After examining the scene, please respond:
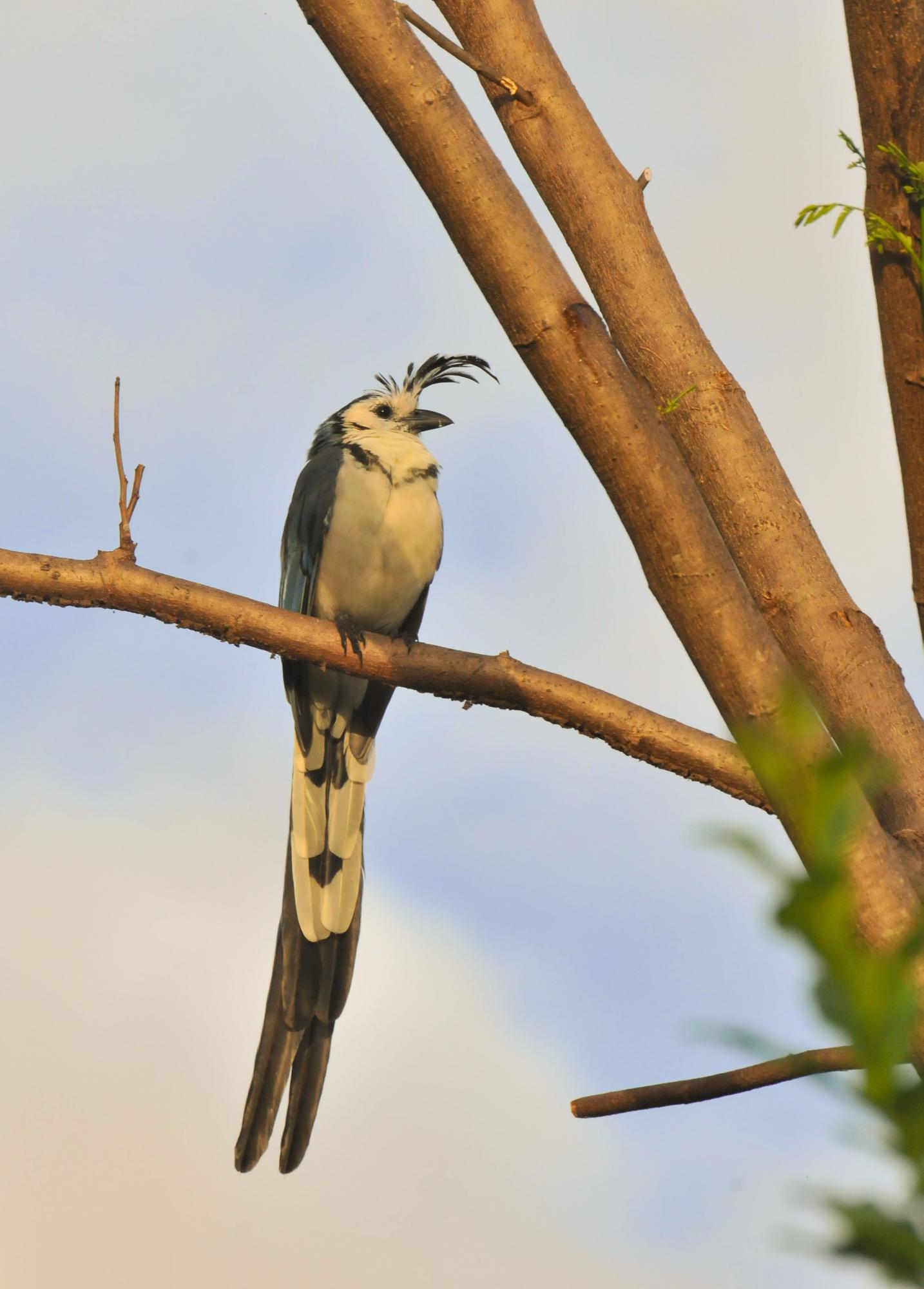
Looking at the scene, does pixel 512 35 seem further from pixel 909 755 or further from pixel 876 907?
pixel 876 907

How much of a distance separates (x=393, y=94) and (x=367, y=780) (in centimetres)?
282

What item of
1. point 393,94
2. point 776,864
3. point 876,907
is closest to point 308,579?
point 393,94

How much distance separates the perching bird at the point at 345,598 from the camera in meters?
4.30

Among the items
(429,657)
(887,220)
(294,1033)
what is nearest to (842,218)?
(887,220)

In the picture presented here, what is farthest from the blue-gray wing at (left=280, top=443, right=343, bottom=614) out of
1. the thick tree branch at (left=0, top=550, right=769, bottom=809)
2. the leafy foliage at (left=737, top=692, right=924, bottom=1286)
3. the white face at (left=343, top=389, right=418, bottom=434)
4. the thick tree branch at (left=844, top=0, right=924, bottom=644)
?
the leafy foliage at (left=737, top=692, right=924, bottom=1286)

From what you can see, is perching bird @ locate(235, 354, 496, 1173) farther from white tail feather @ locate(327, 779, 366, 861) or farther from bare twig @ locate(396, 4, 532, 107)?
bare twig @ locate(396, 4, 532, 107)

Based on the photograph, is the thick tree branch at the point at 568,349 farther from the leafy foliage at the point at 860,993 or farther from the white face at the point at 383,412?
the white face at the point at 383,412

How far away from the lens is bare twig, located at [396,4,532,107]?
278 cm

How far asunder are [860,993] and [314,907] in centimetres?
398

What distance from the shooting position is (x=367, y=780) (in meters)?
4.98

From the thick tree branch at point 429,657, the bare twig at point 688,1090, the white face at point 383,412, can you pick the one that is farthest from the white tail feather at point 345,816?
the bare twig at point 688,1090

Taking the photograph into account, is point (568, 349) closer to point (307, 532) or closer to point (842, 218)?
point (842, 218)

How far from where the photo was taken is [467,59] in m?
2.85

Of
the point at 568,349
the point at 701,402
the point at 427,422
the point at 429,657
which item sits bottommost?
the point at 429,657
